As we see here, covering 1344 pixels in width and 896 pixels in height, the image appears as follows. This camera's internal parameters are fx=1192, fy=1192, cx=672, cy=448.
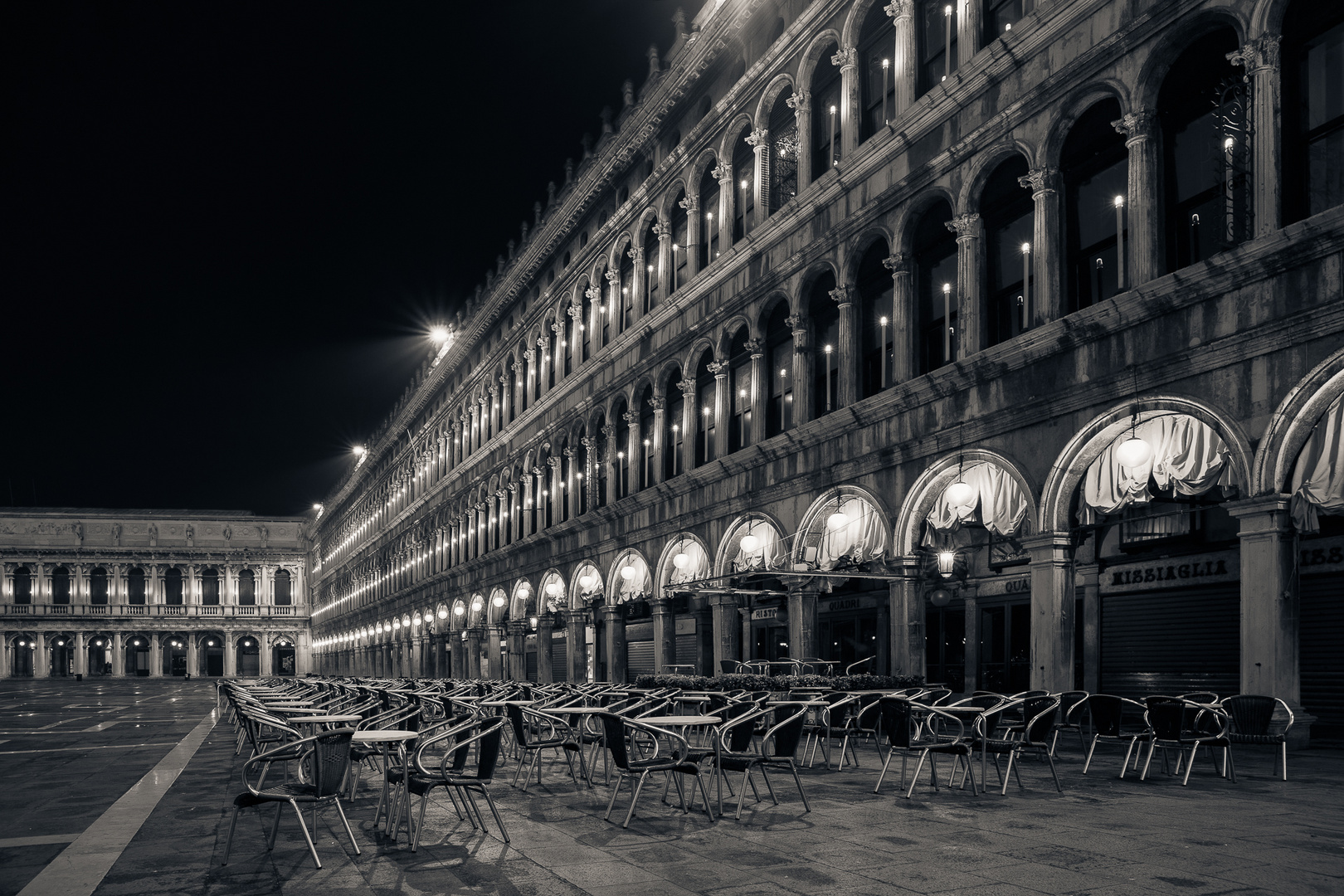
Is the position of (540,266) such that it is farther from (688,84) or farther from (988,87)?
(988,87)

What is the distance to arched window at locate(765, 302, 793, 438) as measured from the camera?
2536cm

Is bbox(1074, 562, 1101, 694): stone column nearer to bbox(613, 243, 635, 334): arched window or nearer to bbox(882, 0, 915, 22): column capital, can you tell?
bbox(882, 0, 915, 22): column capital

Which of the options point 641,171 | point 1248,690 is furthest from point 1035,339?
point 641,171

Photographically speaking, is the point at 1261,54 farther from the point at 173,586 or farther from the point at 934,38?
the point at 173,586

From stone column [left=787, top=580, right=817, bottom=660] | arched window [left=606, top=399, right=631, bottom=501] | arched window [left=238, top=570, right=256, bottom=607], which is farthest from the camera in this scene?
arched window [left=238, top=570, right=256, bottom=607]

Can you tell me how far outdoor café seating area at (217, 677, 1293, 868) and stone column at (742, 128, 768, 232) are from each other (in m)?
12.9

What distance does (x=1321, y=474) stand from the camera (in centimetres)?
1249

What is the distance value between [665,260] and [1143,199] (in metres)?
17.5

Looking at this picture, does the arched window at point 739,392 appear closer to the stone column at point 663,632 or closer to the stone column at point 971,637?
the stone column at point 663,632

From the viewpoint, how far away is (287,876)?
24.0 ft

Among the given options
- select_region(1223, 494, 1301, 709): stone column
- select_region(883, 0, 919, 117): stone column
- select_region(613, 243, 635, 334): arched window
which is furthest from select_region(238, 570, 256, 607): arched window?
select_region(1223, 494, 1301, 709): stone column

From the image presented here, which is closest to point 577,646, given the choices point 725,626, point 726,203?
point 725,626

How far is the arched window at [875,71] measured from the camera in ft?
71.7

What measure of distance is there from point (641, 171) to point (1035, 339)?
63.1ft
